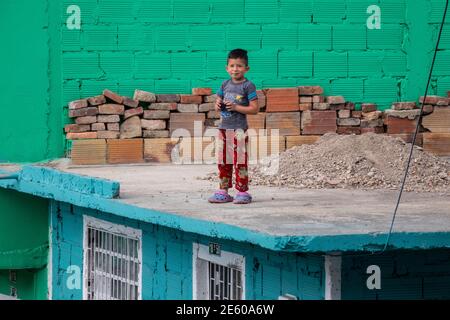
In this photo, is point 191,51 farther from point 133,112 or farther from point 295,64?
point 295,64

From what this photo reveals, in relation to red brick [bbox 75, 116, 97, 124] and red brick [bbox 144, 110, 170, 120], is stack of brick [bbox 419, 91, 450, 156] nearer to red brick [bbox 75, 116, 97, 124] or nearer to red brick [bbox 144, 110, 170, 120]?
red brick [bbox 144, 110, 170, 120]

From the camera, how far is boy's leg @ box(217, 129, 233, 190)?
11.0m

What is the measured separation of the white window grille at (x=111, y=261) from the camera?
Result: 1241 centimetres

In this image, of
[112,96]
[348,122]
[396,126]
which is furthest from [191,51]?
[396,126]

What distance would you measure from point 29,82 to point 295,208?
20.1 feet

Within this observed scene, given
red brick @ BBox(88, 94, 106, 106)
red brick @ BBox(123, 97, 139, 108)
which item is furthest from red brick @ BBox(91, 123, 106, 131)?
red brick @ BBox(123, 97, 139, 108)

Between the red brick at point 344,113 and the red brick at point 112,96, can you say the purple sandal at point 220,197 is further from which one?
the red brick at point 344,113

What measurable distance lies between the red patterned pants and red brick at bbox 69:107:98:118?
16.3 feet

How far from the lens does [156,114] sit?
16.0 meters

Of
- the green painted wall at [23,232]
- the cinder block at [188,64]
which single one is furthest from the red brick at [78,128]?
the cinder block at [188,64]

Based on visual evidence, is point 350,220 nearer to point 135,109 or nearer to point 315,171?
point 315,171

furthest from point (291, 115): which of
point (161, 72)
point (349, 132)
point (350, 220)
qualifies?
point (350, 220)

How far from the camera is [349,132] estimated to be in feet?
53.4

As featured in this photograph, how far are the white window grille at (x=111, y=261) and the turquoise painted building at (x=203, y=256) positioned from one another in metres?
0.01
